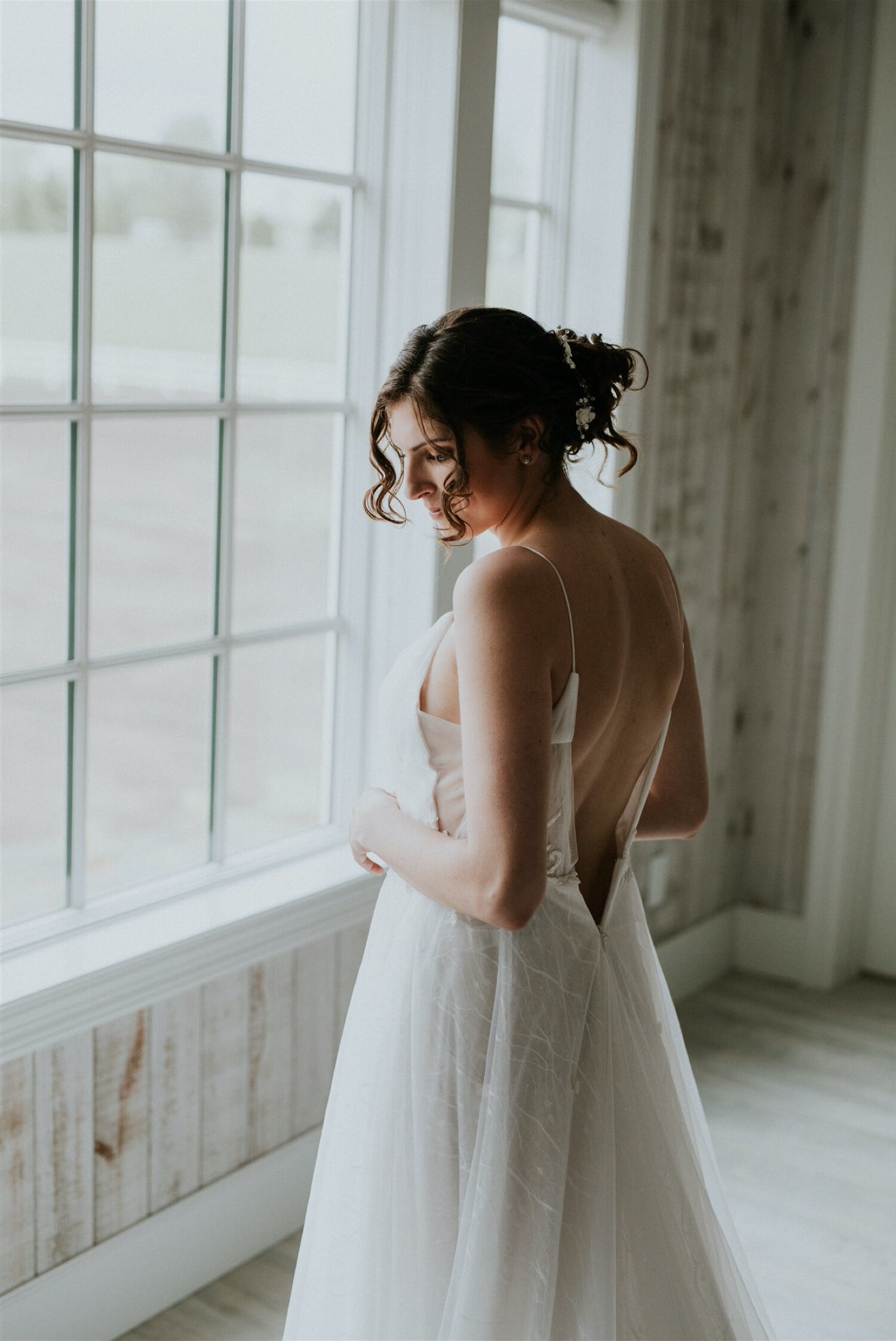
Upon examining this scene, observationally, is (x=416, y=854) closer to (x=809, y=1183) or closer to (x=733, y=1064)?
(x=809, y=1183)

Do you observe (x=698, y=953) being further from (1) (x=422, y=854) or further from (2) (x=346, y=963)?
(1) (x=422, y=854)

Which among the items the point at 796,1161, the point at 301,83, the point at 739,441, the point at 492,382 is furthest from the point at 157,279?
the point at 796,1161

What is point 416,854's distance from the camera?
152 centimetres

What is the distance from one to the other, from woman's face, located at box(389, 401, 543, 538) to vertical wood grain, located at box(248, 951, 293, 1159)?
1.19 meters

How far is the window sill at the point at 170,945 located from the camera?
205 cm

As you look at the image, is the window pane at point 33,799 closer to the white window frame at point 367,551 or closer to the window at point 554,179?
the white window frame at point 367,551

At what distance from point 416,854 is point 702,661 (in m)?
2.31

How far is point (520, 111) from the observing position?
2.93 metres

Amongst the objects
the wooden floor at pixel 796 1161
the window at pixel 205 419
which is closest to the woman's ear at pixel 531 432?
the window at pixel 205 419

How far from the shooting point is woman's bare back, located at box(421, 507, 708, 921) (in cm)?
144

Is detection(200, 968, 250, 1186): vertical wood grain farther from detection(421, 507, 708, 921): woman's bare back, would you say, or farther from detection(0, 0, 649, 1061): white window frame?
detection(421, 507, 708, 921): woman's bare back

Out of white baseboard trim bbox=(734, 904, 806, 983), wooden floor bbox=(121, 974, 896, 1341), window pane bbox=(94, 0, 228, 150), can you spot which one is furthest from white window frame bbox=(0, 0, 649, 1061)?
white baseboard trim bbox=(734, 904, 806, 983)

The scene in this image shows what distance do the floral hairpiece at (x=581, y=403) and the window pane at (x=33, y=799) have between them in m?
1.01

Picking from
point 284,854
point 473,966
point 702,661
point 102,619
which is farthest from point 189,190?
point 702,661
